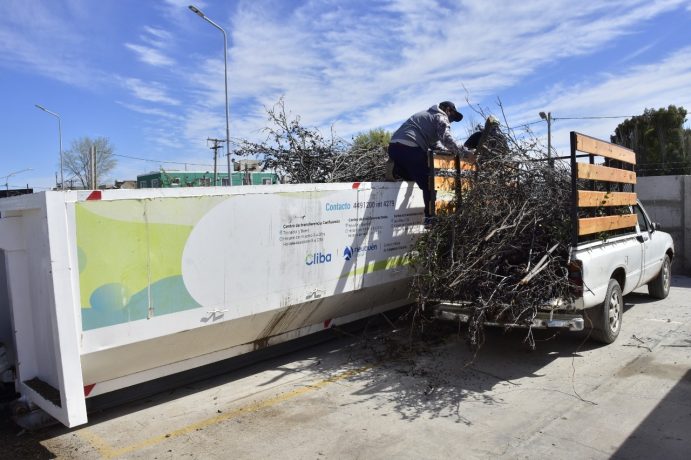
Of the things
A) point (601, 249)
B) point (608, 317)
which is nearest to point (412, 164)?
point (601, 249)

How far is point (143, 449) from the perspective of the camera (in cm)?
413

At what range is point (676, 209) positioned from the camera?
12.1 m

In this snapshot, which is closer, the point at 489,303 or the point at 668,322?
the point at 489,303

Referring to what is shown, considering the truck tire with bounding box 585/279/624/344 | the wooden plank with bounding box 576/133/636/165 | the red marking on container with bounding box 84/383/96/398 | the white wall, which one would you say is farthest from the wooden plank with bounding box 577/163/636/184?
the white wall

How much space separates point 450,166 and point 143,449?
15.8 feet

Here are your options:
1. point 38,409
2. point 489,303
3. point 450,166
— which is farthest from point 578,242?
point 38,409

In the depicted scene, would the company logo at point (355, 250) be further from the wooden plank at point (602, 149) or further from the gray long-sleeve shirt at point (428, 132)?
the wooden plank at point (602, 149)

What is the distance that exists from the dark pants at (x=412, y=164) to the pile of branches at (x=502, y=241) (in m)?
0.48

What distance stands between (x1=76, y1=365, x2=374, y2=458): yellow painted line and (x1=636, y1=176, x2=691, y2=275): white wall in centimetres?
1010

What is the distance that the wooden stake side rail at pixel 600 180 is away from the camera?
5633mm

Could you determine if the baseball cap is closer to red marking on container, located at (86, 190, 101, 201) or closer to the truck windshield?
the truck windshield

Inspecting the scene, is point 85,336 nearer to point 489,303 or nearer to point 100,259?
point 100,259

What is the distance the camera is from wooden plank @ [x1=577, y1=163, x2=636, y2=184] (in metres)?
5.81

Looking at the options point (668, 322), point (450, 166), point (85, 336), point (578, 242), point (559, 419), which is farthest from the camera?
point (668, 322)
